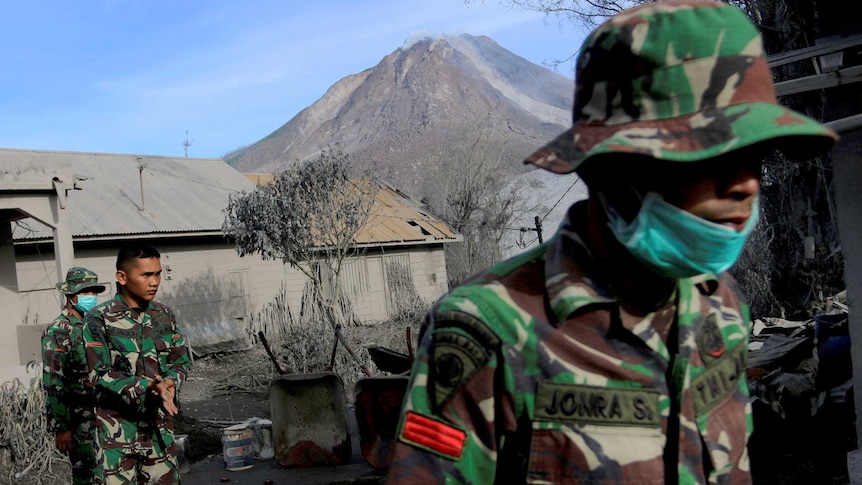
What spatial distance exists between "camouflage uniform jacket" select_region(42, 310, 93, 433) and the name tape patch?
495 centimetres

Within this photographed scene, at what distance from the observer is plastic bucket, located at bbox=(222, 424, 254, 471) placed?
844 cm

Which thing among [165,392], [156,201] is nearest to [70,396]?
[165,392]

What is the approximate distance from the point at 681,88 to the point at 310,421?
25.1 ft

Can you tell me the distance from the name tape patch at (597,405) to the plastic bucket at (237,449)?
24.9ft

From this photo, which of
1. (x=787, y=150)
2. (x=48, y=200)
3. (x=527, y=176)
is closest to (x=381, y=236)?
(x=48, y=200)

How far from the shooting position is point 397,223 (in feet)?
82.0

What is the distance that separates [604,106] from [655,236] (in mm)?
257

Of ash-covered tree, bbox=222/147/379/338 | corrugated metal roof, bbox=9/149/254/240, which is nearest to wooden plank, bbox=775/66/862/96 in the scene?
ash-covered tree, bbox=222/147/379/338

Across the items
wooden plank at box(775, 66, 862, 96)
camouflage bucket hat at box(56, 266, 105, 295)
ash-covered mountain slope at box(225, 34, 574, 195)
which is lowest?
camouflage bucket hat at box(56, 266, 105, 295)

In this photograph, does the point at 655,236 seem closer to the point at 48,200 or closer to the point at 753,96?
the point at 753,96

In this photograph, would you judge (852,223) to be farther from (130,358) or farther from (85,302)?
(85,302)

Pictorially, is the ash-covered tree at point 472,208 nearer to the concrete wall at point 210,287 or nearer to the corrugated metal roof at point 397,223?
the corrugated metal roof at point 397,223

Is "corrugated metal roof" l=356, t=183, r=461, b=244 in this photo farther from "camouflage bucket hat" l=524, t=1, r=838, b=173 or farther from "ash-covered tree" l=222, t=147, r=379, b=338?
"camouflage bucket hat" l=524, t=1, r=838, b=173

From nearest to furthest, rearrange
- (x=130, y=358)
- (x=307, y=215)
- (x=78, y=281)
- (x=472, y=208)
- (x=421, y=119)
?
(x=130, y=358) → (x=78, y=281) → (x=307, y=215) → (x=472, y=208) → (x=421, y=119)
